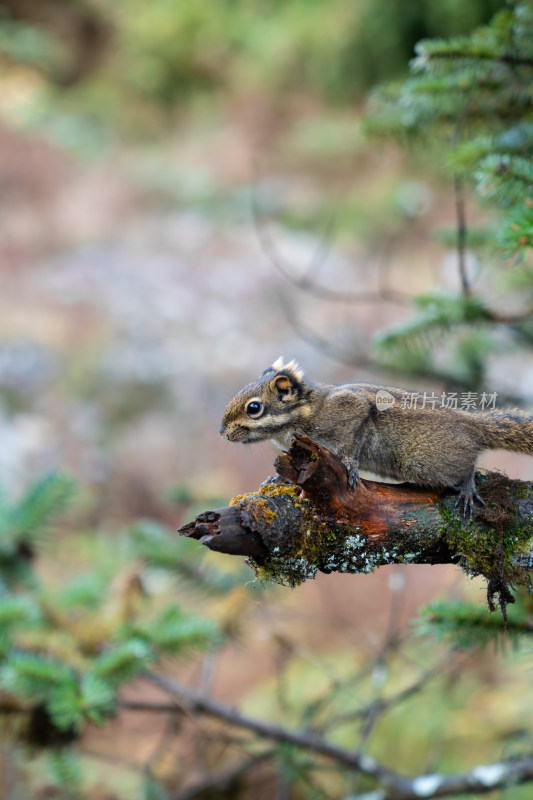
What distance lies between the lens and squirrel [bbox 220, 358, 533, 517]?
2.03m

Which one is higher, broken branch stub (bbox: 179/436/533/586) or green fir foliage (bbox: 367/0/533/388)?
green fir foliage (bbox: 367/0/533/388)

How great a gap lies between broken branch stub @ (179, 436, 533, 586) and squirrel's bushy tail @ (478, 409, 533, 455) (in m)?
0.29

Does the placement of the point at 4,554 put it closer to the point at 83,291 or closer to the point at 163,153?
the point at 83,291

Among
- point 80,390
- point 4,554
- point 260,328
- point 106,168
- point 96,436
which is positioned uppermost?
point 106,168

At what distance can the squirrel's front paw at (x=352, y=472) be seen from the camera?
1.71 m

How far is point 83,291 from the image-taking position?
9.01m

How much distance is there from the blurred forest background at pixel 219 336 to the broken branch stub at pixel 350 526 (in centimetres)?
15

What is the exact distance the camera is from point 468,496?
1.79 meters

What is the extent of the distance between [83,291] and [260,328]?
2.45 m

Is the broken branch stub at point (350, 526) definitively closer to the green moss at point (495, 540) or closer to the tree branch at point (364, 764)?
the green moss at point (495, 540)

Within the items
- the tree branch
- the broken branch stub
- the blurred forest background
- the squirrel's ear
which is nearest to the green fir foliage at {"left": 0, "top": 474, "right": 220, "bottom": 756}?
the blurred forest background

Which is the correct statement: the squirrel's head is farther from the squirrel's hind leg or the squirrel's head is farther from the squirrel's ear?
the squirrel's hind leg

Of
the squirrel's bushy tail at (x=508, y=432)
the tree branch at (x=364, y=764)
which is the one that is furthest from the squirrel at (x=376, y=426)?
the tree branch at (x=364, y=764)

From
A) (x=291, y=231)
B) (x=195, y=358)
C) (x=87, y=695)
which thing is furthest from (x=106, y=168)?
(x=87, y=695)
